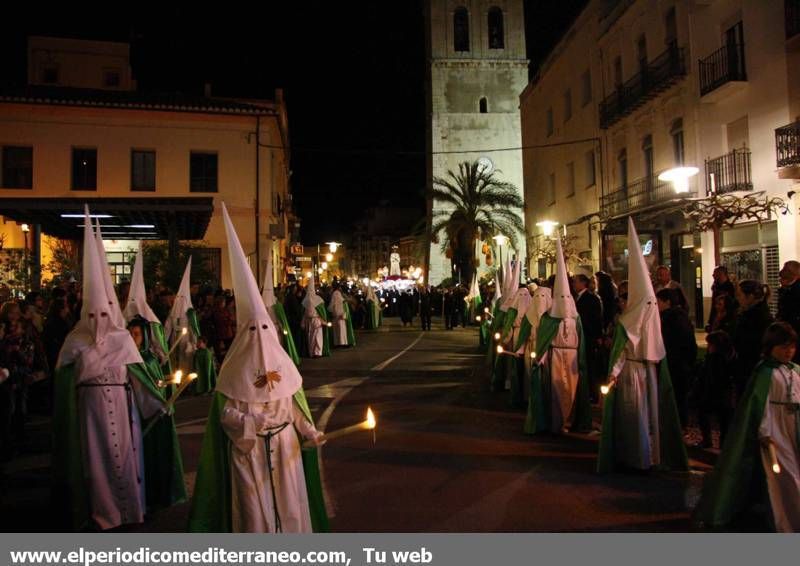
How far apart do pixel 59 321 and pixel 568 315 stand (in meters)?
8.08

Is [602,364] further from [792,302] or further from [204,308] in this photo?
[204,308]

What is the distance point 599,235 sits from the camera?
28.5 m

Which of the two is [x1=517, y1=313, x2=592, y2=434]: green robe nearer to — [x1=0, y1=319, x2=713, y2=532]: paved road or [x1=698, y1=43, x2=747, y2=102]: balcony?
[x1=0, y1=319, x2=713, y2=532]: paved road

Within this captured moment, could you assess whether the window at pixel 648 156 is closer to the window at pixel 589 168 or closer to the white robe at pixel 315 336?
the window at pixel 589 168

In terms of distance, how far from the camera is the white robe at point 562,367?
31.3ft

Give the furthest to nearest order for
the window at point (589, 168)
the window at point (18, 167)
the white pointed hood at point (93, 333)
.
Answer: the window at point (589, 168) → the window at point (18, 167) → the white pointed hood at point (93, 333)

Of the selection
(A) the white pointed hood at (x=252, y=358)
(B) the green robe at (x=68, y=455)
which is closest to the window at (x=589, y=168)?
(B) the green robe at (x=68, y=455)

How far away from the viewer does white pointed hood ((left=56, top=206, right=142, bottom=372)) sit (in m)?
6.00

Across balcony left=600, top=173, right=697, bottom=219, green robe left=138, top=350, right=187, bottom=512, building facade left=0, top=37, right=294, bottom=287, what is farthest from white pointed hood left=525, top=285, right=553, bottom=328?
building facade left=0, top=37, right=294, bottom=287

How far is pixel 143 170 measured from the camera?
3106 cm

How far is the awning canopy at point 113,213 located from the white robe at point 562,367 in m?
12.1

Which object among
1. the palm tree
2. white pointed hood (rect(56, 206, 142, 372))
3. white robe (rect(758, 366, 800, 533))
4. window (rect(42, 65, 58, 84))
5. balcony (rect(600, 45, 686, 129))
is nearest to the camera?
white robe (rect(758, 366, 800, 533))

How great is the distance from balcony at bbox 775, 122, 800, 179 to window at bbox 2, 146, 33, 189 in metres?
26.9

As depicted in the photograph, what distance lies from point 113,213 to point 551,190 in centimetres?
2321
